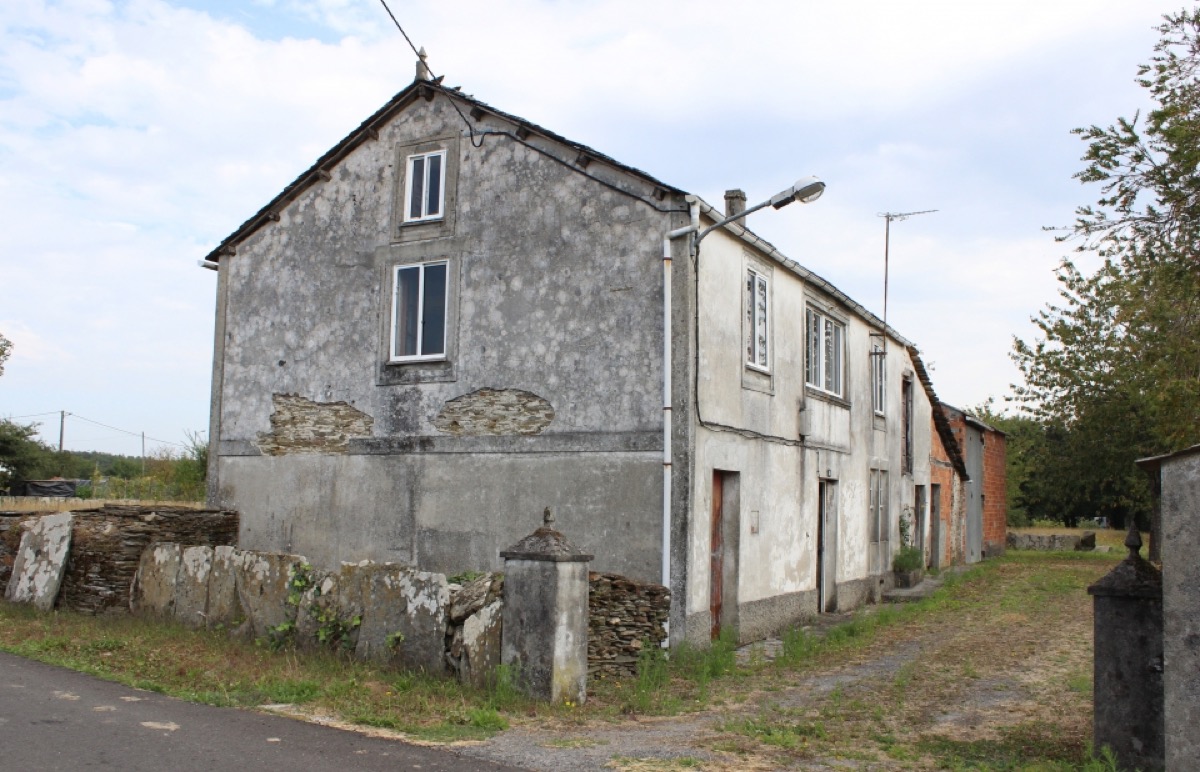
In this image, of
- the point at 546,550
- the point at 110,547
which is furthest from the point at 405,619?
the point at 110,547

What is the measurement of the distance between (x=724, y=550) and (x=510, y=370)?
3.71 m

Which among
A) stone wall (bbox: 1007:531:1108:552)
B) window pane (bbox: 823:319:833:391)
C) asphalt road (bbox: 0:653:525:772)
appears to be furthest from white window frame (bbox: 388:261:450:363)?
stone wall (bbox: 1007:531:1108:552)

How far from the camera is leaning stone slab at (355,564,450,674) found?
32.8 ft

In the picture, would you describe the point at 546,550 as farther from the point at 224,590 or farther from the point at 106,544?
the point at 106,544

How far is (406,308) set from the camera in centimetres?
1465

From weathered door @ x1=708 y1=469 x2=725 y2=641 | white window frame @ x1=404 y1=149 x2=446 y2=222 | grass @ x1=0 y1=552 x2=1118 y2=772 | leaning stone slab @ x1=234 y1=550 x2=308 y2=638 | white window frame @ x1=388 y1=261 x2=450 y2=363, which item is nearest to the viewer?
grass @ x1=0 y1=552 x2=1118 y2=772

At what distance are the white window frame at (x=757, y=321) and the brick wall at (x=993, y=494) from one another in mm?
23315

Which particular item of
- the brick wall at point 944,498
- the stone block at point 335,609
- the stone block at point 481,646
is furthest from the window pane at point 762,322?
the brick wall at point 944,498

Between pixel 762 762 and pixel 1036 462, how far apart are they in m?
33.2

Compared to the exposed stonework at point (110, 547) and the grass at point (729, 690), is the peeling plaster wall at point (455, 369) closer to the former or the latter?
the exposed stonework at point (110, 547)

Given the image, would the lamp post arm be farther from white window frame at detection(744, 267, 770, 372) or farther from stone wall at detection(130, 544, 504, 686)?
stone wall at detection(130, 544, 504, 686)

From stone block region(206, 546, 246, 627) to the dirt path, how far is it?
4857 mm

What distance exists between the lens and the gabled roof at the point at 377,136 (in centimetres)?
1299

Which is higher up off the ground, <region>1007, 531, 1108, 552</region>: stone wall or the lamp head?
the lamp head
